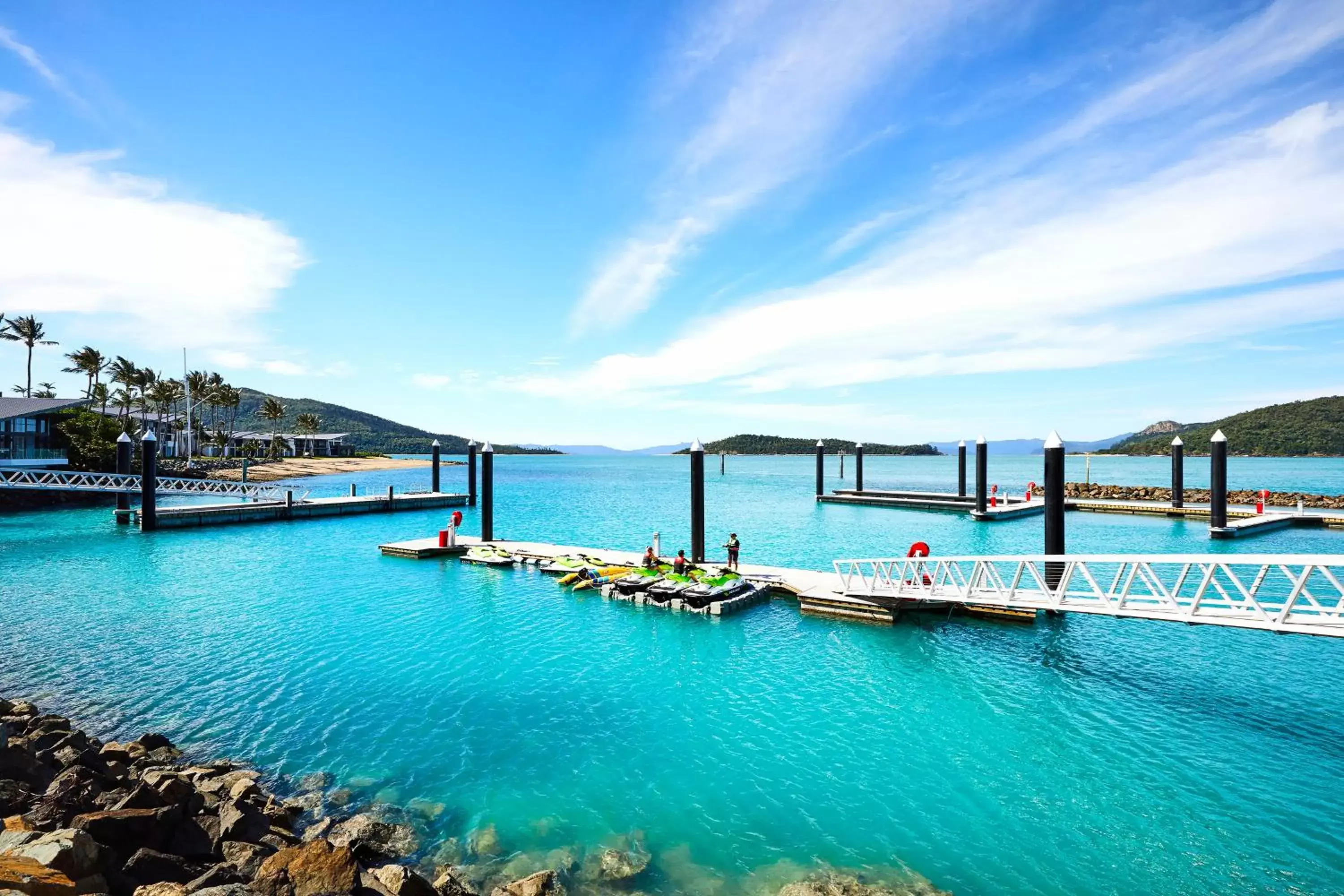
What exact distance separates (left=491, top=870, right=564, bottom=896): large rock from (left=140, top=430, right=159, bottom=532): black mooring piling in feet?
127

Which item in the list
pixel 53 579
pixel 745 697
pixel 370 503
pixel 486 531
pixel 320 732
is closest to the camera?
pixel 320 732

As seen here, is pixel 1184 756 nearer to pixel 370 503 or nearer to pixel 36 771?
pixel 36 771

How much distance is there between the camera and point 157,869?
6.54 metres

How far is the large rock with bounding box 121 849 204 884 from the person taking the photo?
21.0ft

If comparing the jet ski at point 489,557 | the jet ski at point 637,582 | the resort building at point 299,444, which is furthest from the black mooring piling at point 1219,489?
the resort building at point 299,444

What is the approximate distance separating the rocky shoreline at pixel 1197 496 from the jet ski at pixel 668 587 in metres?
33.7

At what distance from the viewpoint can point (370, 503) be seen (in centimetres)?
4603

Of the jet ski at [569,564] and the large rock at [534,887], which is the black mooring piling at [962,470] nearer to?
the jet ski at [569,564]

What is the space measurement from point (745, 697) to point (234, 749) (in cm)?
911

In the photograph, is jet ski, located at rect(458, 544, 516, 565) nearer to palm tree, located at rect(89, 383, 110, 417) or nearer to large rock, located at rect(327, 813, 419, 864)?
large rock, located at rect(327, 813, 419, 864)

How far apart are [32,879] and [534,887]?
4.41m

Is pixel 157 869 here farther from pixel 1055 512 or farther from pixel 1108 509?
pixel 1108 509

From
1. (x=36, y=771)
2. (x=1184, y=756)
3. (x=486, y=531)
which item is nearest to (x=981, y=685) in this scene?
(x=1184, y=756)

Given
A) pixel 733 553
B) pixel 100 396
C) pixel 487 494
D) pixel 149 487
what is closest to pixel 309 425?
pixel 100 396
